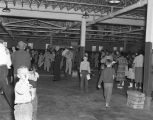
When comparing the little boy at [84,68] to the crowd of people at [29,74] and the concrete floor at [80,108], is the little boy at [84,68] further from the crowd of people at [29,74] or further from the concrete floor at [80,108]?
the concrete floor at [80,108]

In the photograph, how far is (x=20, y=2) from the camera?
504 inches

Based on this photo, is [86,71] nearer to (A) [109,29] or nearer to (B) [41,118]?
(B) [41,118]

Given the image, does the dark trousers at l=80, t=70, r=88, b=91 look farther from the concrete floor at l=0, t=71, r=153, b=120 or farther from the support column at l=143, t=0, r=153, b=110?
the support column at l=143, t=0, r=153, b=110

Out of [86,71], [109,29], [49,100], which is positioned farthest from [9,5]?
[109,29]

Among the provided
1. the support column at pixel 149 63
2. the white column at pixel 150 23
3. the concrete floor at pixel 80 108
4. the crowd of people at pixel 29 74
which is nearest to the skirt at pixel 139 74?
the crowd of people at pixel 29 74

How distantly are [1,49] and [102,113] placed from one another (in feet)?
10.5

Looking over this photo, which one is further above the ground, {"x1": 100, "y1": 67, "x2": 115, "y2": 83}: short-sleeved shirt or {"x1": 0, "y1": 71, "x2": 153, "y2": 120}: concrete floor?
{"x1": 100, "y1": 67, "x2": 115, "y2": 83}: short-sleeved shirt

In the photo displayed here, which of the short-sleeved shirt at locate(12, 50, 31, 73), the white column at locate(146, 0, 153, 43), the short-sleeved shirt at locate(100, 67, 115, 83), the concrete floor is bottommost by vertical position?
the concrete floor

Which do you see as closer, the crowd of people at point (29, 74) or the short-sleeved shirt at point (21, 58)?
the crowd of people at point (29, 74)

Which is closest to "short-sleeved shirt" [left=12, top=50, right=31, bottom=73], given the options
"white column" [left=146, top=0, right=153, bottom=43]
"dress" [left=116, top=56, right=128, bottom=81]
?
"white column" [left=146, top=0, right=153, bottom=43]

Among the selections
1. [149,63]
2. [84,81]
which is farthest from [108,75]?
[84,81]

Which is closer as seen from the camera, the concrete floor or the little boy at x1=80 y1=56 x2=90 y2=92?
the concrete floor

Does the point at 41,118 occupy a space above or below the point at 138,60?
below

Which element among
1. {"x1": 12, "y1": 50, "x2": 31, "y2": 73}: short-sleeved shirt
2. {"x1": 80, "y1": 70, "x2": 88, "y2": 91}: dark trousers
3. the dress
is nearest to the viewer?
{"x1": 12, "y1": 50, "x2": 31, "y2": 73}: short-sleeved shirt
